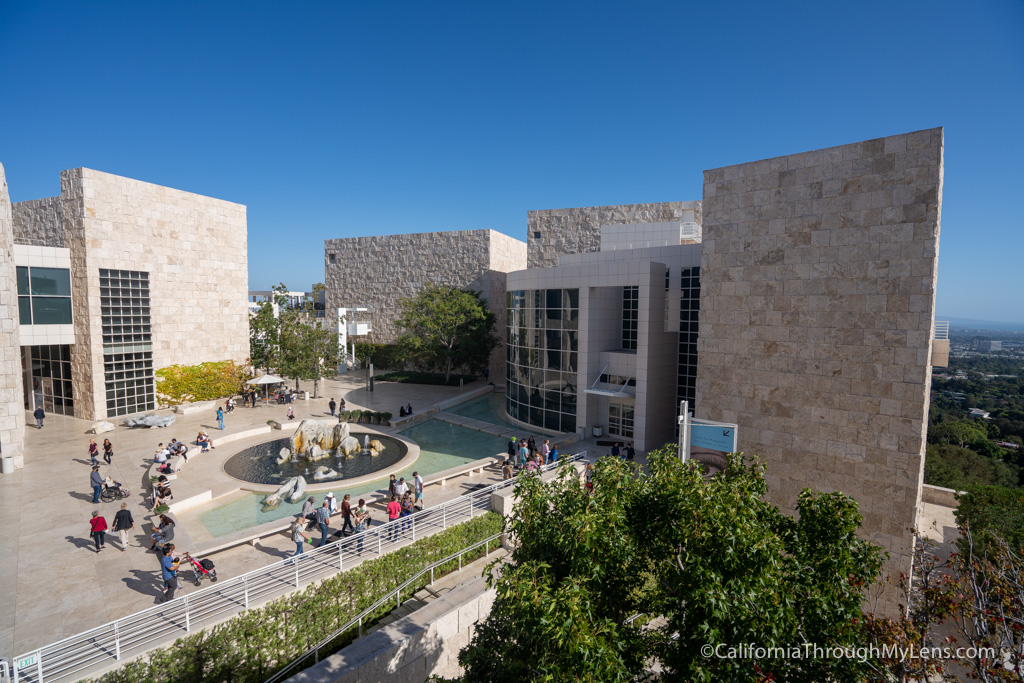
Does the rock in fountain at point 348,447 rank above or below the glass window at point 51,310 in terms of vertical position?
below

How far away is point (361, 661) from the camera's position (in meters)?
9.65

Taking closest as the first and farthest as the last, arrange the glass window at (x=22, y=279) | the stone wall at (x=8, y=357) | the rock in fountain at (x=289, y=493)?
the rock in fountain at (x=289, y=493), the stone wall at (x=8, y=357), the glass window at (x=22, y=279)

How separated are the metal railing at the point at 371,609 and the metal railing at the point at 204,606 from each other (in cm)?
100

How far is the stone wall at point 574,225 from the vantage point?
41.2 m

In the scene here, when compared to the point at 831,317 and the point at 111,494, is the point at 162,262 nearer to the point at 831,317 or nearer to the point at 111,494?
the point at 111,494

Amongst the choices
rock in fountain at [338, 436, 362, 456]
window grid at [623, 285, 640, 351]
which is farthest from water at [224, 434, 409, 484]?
window grid at [623, 285, 640, 351]

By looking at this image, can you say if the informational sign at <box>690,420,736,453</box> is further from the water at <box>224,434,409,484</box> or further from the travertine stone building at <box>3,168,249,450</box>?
the travertine stone building at <box>3,168,249,450</box>

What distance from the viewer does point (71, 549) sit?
13.6 meters

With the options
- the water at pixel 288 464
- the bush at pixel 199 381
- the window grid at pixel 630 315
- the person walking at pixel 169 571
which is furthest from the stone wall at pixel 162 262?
the window grid at pixel 630 315

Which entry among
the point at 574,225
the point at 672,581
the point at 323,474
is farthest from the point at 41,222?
the point at 672,581

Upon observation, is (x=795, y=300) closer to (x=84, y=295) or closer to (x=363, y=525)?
(x=363, y=525)

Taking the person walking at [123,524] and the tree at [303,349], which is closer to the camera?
the person walking at [123,524]

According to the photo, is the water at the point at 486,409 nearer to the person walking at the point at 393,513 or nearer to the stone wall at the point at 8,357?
the person walking at the point at 393,513

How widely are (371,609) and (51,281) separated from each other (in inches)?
1125
